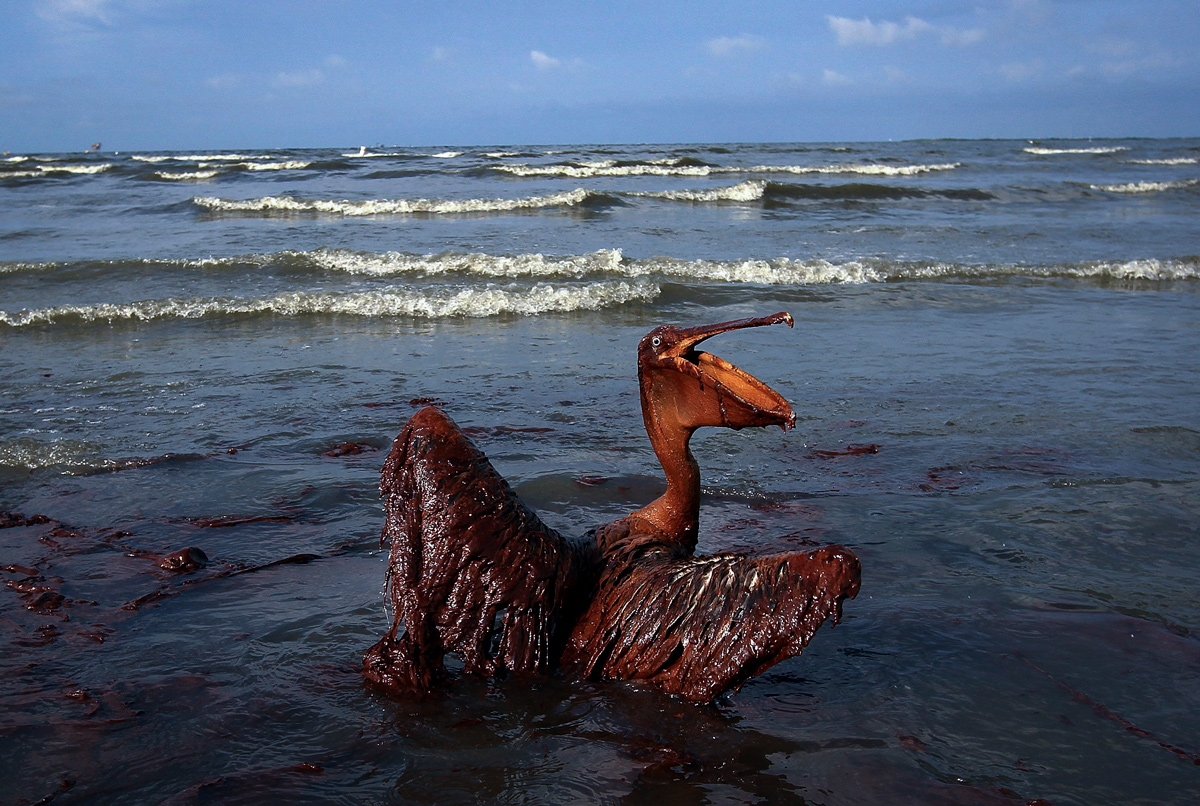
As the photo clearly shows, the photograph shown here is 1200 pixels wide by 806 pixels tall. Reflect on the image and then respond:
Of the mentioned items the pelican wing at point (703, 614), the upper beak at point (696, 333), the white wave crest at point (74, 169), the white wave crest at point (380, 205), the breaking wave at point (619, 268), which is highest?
the white wave crest at point (74, 169)

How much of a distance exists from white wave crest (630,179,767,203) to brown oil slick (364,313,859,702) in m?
22.8

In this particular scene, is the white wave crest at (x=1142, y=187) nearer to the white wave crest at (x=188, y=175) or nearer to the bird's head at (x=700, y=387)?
the white wave crest at (x=188, y=175)

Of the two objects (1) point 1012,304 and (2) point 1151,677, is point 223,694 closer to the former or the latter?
(2) point 1151,677

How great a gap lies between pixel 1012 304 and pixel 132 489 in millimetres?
10316

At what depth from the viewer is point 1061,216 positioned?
22.1 metres

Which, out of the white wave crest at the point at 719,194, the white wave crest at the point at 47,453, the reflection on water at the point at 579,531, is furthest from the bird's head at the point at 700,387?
the white wave crest at the point at 719,194

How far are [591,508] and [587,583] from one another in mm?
1952

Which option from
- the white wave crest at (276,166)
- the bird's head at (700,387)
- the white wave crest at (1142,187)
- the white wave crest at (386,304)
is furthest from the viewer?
the white wave crest at (276,166)

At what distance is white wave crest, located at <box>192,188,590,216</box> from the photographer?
22.0 meters

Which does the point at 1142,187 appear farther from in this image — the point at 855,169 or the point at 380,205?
the point at 380,205

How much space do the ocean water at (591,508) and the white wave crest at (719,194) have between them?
433 inches

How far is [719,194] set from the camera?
2600cm

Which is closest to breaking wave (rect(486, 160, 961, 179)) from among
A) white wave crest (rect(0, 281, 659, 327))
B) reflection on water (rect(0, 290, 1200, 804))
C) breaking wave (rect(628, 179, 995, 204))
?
breaking wave (rect(628, 179, 995, 204))

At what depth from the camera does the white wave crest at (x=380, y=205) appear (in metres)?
22.0
